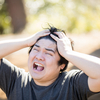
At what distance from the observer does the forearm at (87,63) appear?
1709mm

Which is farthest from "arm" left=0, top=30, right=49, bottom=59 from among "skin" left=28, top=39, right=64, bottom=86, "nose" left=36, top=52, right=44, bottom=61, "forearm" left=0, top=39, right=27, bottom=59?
"nose" left=36, top=52, right=44, bottom=61

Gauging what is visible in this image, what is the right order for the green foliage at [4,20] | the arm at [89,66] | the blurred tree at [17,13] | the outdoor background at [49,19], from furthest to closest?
the green foliage at [4,20] → the blurred tree at [17,13] → the outdoor background at [49,19] → the arm at [89,66]

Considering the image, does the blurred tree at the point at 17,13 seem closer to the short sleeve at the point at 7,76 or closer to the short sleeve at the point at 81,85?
the short sleeve at the point at 7,76

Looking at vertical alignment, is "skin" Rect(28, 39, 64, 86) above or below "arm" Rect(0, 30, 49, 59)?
below

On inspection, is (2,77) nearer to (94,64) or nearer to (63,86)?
(63,86)

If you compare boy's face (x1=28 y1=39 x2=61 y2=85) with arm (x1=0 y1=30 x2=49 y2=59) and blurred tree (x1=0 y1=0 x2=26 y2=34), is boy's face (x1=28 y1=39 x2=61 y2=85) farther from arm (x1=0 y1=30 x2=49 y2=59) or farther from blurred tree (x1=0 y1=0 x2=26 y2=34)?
blurred tree (x1=0 y1=0 x2=26 y2=34)

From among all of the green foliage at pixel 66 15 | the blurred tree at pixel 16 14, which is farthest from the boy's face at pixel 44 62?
the blurred tree at pixel 16 14

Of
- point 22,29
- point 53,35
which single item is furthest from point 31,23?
point 53,35

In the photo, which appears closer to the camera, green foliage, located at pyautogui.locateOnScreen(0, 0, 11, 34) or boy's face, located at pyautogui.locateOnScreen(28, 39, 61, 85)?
boy's face, located at pyautogui.locateOnScreen(28, 39, 61, 85)

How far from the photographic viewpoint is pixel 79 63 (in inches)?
70.9

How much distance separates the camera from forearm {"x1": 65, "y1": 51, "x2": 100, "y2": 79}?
5.61 ft

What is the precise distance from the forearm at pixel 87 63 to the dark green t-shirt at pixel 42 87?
0.14 m

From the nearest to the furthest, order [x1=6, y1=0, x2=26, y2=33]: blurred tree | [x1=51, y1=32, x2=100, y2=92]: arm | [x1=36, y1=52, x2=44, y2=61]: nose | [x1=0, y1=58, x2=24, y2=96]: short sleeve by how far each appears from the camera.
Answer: [x1=51, y1=32, x2=100, y2=92]: arm → [x1=36, y1=52, x2=44, y2=61]: nose → [x1=0, y1=58, x2=24, y2=96]: short sleeve → [x1=6, y1=0, x2=26, y2=33]: blurred tree

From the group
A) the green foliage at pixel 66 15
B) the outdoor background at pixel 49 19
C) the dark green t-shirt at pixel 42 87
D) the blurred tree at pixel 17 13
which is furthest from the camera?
the blurred tree at pixel 17 13
